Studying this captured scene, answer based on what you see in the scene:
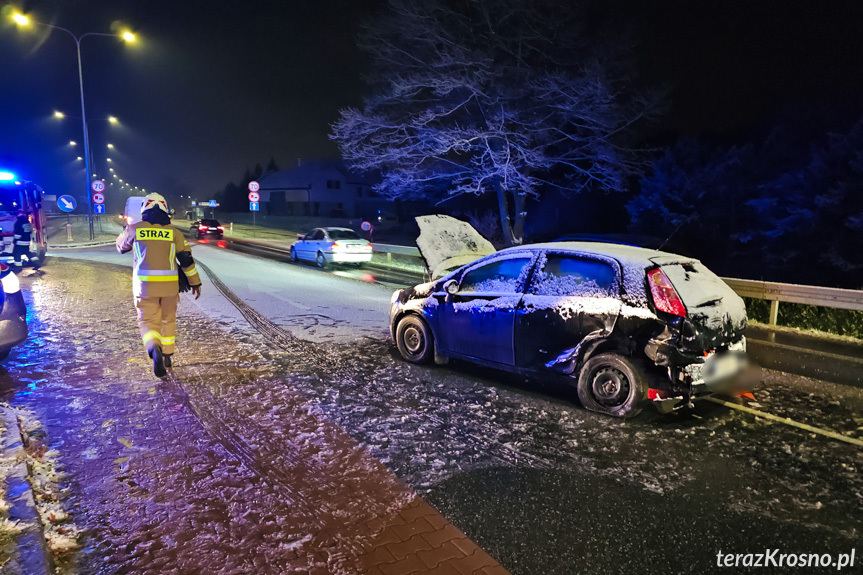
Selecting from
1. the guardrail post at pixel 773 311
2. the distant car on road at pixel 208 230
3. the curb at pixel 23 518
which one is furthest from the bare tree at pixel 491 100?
the distant car on road at pixel 208 230

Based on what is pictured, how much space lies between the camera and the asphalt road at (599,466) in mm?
3375

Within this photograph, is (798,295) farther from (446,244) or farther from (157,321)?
(157,321)

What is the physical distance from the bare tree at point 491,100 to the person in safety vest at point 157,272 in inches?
581

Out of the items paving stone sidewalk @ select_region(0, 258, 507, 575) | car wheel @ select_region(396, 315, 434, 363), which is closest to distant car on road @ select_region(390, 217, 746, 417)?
car wheel @ select_region(396, 315, 434, 363)

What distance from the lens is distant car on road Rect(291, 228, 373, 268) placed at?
66.2 feet

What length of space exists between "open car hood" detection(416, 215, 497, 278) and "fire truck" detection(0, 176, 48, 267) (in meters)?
11.5

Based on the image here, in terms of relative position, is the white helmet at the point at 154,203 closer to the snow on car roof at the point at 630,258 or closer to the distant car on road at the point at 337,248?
the snow on car roof at the point at 630,258

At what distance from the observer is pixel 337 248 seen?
20141 mm

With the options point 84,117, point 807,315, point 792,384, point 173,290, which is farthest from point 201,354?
point 84,117

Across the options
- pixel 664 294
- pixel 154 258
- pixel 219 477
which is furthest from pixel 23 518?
pixel 664 294

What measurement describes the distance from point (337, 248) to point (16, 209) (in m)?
9.23

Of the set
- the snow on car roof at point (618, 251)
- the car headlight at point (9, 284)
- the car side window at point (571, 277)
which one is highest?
the snow on car roof at point (618, 251)

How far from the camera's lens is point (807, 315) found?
412 inches

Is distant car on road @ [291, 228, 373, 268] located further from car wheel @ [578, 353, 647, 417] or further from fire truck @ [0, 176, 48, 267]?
car wheel @ [578, 353, 647, 417]
